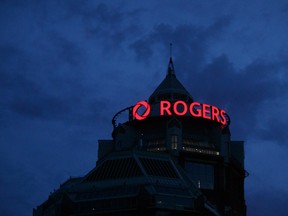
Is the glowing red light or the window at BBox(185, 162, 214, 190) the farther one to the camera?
the glowing red light

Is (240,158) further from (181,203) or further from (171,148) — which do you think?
(181,203)

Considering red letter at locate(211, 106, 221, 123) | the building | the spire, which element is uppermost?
the spire

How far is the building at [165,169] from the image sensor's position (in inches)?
4520

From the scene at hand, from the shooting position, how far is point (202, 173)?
14200cm

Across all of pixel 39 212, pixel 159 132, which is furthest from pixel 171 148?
pixel 39 212

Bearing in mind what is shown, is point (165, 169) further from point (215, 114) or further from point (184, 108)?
point (215, 114)

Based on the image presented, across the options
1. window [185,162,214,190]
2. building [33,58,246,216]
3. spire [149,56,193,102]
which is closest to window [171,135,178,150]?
building [33,58,246,216]

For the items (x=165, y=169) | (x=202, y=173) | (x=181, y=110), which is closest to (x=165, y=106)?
(x=181, y=110)

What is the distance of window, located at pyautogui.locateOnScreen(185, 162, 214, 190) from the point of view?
140375 millimetres

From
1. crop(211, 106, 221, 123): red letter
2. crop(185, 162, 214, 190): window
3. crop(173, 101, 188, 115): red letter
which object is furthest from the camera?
crop(211, 106, 221, 123): red letter

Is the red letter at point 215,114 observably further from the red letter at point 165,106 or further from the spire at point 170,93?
the red letter at point 165,106

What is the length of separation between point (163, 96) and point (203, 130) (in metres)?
15.9

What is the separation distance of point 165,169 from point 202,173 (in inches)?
770

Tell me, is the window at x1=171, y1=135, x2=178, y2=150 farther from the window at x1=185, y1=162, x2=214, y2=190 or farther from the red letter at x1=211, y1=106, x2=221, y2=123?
the red letter at x1=211, y1=106, x2=221, y2=123
